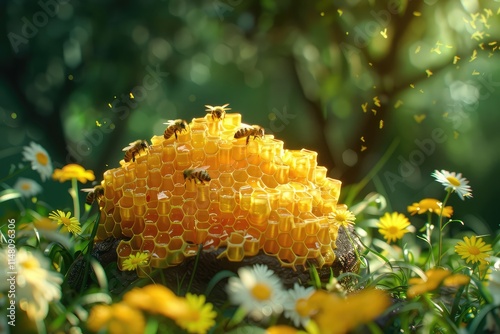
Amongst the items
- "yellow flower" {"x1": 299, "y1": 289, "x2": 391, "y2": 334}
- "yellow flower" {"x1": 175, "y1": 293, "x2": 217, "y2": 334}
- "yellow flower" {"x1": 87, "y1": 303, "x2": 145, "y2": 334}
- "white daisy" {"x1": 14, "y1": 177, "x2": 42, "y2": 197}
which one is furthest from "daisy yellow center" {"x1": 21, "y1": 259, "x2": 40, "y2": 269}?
"white daisy" {"x1": 14, "y1": 177, "x2": 42, "y2": 197}

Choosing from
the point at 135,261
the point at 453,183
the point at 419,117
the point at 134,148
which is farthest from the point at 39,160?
the point at 419,117

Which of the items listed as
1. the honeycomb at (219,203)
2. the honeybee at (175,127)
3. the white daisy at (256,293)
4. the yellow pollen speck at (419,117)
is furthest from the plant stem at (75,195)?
the yellow pollen speck at (419,117)

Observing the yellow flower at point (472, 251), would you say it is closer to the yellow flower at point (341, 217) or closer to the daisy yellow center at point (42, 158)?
the yellow flower at point (341, 217)

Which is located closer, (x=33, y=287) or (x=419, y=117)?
(x=33, y=287)

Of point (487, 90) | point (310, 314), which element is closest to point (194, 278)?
point (310, 314)

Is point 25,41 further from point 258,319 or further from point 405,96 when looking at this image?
point 258,319

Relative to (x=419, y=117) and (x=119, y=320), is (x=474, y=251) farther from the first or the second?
(x=419, y=117)
